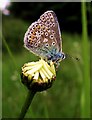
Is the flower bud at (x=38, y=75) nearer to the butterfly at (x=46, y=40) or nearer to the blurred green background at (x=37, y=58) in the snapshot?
the butterfly at (x=46, y=40)

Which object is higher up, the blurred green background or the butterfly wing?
the butterfly wing

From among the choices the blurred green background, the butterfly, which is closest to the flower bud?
the butterfly

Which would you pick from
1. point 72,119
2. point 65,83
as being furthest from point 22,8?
point 72,119

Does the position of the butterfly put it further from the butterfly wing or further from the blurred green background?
the blurred green background

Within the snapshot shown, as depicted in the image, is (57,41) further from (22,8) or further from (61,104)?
(22,8)

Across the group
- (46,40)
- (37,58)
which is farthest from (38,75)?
(37,58)

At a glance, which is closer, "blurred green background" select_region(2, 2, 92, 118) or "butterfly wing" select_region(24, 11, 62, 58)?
"butterfly wing" select_region(24, 11, 62, 58)

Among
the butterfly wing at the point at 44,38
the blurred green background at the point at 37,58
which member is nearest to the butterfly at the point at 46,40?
the butterfly wing at the point at 44,38
